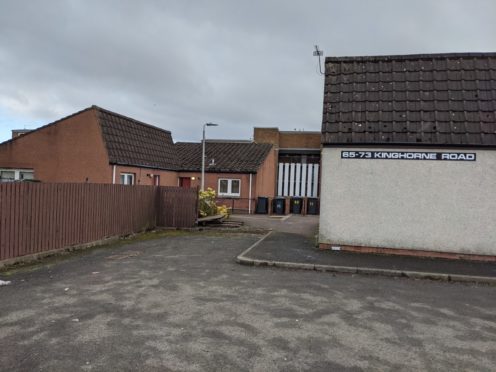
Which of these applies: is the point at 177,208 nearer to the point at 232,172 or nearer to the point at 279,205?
the point at 232,172

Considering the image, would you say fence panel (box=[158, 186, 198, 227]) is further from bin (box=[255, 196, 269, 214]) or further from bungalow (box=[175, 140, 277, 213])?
bungalow (box=[175, 140, 277, 213])

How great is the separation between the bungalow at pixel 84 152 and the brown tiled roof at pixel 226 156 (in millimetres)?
5044

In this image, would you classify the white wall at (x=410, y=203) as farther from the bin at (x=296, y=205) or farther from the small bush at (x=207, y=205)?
the bin at (x=296, y=205)

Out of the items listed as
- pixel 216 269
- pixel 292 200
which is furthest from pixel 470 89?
pixel 292 200

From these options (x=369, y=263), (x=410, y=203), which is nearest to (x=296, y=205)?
(x=410, y=203)

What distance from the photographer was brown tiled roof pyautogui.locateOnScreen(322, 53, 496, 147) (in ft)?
38.8

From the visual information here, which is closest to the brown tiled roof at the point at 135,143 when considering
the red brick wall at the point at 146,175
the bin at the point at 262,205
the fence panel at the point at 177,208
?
the red brick wall at the point at 146,175

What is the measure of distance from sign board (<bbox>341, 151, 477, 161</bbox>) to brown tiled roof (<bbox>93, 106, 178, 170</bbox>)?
13773mm

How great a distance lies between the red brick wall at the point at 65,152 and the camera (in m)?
22.4

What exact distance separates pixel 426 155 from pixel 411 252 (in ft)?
8.67

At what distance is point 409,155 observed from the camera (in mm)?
11906

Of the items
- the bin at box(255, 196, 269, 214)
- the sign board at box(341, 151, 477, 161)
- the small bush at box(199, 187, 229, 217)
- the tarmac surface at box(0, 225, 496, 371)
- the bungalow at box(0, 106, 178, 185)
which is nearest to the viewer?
the tarmac surface at box(0, 225, 496, 371)

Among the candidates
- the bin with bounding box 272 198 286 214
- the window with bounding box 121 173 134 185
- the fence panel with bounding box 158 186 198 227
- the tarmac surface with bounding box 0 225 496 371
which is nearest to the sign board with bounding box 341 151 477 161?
the tarmac surface with bounding box 0 225 496 371

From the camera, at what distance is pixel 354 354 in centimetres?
492
